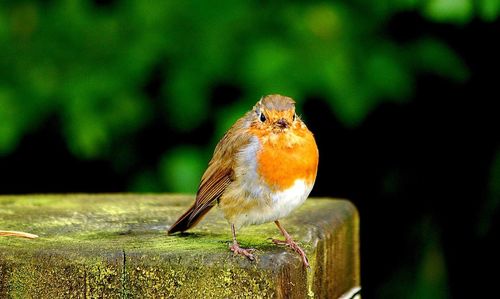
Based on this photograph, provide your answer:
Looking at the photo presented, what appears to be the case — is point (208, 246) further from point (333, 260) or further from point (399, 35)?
point (399, 35)

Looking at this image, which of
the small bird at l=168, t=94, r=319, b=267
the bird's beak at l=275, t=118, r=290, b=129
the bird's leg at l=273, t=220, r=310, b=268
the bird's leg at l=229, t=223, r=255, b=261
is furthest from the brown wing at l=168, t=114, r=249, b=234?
the bird's leg at l=229, t=223, r=255, b=261

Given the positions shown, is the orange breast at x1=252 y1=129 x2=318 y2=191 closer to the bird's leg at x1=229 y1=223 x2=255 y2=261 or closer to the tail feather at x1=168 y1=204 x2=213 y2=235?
the tail feather at x1=168 y1=204 x2=213 y2=235

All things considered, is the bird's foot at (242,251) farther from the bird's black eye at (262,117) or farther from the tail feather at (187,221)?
the bird's black eye at (262,117)

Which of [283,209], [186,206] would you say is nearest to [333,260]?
[283,209]

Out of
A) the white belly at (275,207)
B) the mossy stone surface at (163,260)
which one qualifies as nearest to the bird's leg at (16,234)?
the mossy stone surface at (163,260)

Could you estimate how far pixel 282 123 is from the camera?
9.67ft

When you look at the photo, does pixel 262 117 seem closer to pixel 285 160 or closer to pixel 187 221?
pixel 285 160

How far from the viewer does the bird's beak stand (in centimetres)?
295

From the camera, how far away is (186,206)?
11.8 feet

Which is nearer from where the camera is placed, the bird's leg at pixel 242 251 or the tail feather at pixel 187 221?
the bird's leg at pixel 242 251

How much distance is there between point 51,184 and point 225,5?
144 centimetres

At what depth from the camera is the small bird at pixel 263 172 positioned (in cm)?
288

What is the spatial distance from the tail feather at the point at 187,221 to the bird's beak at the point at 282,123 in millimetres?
351

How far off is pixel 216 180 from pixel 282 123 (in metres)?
0.27
